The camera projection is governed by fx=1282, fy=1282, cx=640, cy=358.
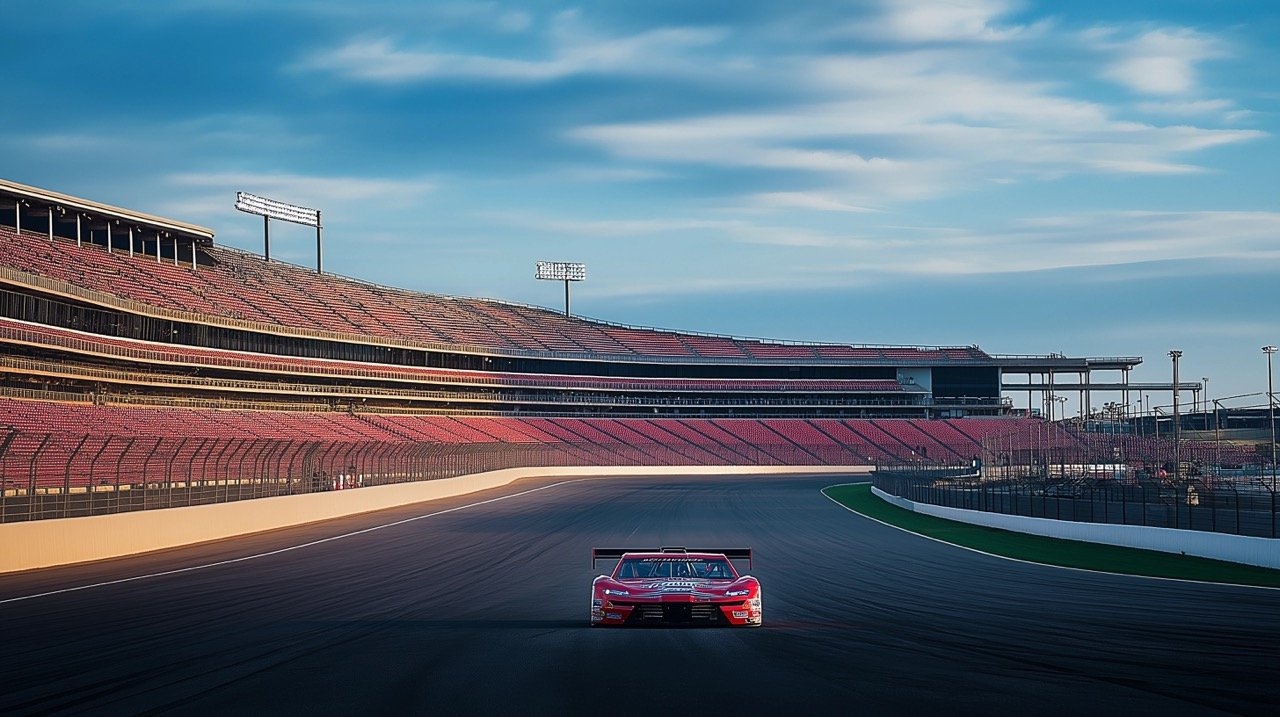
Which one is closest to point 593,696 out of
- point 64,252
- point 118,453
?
point 118,453

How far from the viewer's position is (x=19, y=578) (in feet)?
77.9

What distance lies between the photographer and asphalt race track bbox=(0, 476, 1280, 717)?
10680mm

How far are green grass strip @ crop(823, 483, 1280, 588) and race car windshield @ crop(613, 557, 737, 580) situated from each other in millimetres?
10411

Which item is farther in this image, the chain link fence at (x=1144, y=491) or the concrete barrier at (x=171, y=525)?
the chain link fence at (x=1144, y=491)

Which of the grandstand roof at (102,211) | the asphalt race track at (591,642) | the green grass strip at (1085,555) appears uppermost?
the grandstand roof at (102,211)

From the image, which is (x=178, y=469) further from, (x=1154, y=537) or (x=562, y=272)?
(x=562, y=272)

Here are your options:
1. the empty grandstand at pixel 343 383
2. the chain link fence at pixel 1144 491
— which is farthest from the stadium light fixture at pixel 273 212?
the chain link fence at pixel 1144 491

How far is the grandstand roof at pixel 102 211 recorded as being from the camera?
68.4 metres

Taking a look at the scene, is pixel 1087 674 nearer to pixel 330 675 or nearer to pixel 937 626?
pixel 937 626

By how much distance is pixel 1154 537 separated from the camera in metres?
29.7

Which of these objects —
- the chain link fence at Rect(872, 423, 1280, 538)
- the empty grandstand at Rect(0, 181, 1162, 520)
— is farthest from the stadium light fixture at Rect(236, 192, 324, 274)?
the chain link fence at Rect(872, 423, 1280, 538)

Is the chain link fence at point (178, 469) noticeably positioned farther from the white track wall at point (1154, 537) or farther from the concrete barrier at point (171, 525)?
the white track wall at point (1154, 537)

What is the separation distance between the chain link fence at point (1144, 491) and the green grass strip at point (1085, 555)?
1.03 metres

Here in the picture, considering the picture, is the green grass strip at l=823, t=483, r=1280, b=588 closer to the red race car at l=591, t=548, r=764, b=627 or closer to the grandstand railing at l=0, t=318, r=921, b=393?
the red race car at l=591, t=548, r=764, b=627
